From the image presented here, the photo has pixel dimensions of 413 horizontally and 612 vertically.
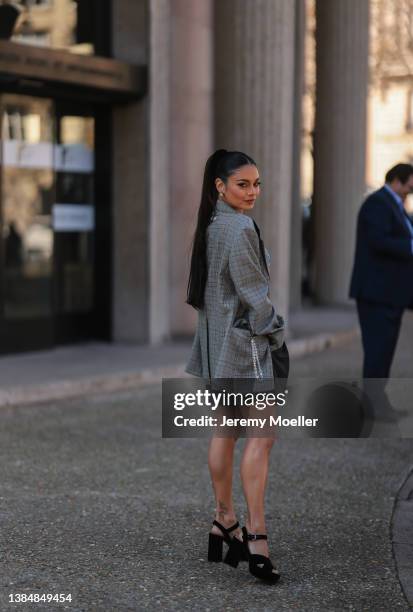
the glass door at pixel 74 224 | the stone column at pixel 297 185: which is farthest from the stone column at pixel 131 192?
the stone column at pixel 297 185

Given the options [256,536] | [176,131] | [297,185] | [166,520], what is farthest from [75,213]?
[256,536]

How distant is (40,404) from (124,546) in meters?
4.05

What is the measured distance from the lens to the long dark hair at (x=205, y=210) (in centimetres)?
409

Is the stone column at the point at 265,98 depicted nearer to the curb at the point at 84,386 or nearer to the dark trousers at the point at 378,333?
the curb at the point at 84,386

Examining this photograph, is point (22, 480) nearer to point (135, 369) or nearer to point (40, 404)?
point (40, 404)

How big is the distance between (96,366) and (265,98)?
13.8 ft

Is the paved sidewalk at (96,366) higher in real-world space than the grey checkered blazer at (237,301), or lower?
lower

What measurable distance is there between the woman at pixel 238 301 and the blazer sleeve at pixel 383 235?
3.07 metres

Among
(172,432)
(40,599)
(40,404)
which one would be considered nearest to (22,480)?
(172,432)

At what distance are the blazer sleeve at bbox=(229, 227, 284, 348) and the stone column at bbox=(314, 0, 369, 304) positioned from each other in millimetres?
13517

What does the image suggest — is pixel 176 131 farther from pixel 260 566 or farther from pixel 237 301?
pixel 260 566

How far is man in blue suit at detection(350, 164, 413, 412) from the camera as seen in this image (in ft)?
23.1

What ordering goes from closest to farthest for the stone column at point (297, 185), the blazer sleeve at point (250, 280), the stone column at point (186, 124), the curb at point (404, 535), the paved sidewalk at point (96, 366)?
the blazer sleeve at point (250, 280) → the curb at point (404, 535) → the paved sidewalk at point (96, 366) → the stone column at point (186, 124) → the stone column at point (297, 185)

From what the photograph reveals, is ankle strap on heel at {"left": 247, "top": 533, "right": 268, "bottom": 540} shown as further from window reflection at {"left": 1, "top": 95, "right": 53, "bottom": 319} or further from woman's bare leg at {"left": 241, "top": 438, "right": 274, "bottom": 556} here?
window reflection at {"left": 1, "top": 95, "right": 53, "bottom": 319}
